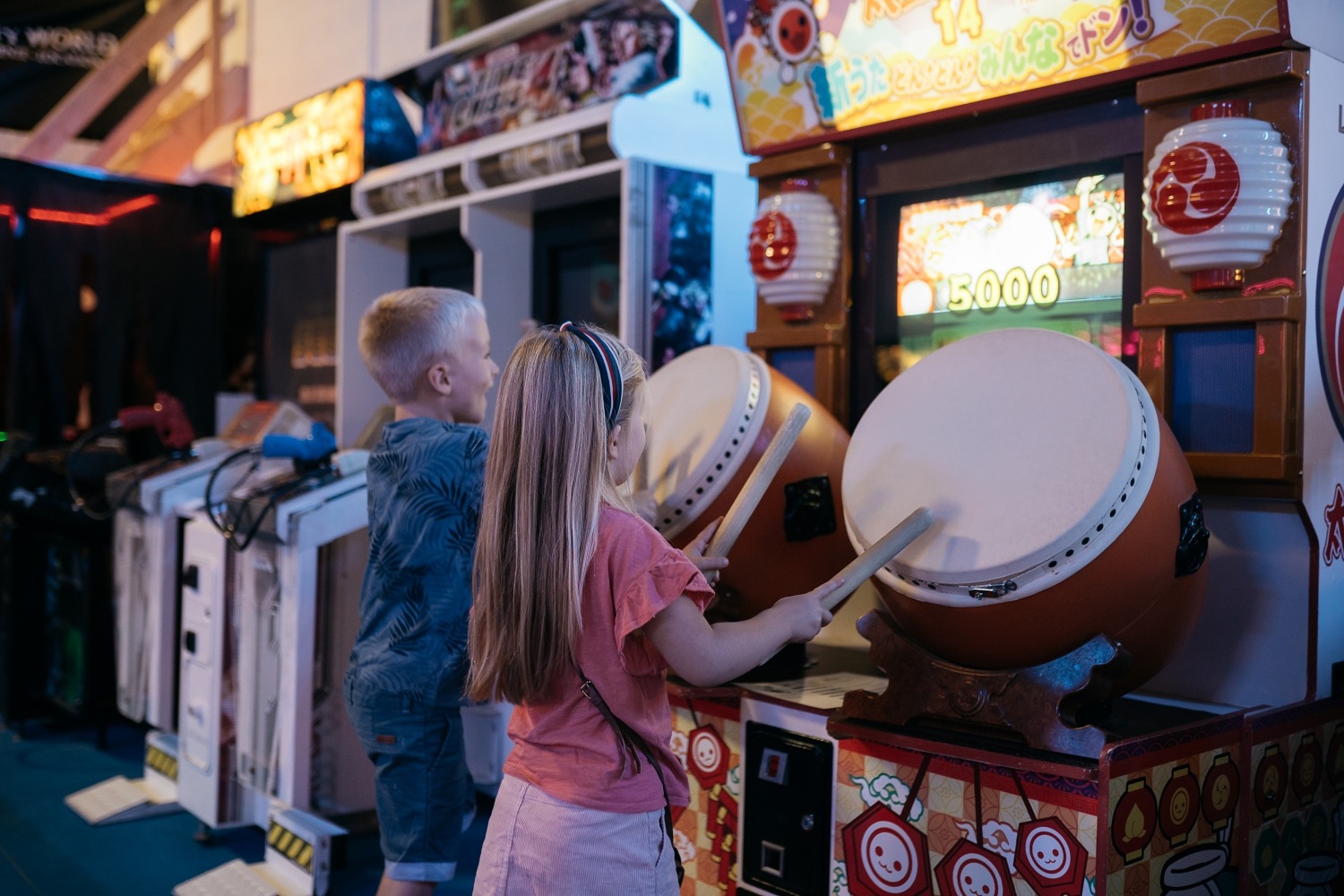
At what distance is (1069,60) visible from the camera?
6.68 feet

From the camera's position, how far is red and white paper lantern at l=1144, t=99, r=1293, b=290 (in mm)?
1756

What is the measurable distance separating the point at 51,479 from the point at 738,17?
3058 mm

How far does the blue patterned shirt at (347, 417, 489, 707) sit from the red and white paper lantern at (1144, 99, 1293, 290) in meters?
1.18

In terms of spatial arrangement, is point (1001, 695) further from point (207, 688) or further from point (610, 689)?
point (207, 688)

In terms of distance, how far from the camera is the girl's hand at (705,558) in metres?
1.62

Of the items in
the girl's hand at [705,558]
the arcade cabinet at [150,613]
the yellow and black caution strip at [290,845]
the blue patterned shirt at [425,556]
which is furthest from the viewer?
the arcade cabinet at [150,613]

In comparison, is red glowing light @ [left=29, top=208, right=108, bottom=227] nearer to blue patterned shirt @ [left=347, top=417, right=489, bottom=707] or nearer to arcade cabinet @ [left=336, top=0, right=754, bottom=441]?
arcade cabinet @ [left=336, top=0, right=754, bottom=441]

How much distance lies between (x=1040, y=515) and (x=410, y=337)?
1.13 m

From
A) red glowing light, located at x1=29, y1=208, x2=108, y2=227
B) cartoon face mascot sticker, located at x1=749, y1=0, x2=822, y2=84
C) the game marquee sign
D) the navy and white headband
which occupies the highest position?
red glowing light, located at x1=29, y1=208, x2=108, y2=227

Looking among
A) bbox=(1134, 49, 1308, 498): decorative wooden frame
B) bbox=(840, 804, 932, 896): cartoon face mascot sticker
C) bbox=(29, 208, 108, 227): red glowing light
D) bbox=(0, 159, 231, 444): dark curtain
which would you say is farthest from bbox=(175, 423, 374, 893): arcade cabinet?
bbox=(29, 208, 108, 227): red glowing light

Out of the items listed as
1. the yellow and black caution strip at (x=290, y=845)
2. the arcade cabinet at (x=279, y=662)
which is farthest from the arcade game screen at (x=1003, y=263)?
the yellow and black caution strip at (x=290, y=845)

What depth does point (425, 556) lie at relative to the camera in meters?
2.00

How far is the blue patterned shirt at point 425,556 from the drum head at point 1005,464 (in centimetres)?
66

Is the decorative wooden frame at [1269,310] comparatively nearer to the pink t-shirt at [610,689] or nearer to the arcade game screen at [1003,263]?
the arcade game screen at [1003,263]
